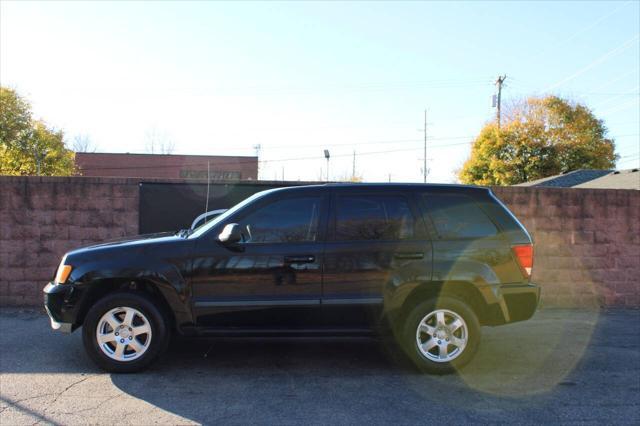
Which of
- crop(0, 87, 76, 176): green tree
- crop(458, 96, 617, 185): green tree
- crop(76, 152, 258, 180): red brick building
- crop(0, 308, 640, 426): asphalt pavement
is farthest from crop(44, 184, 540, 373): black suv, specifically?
crop(76, 152, 258, 180): red brick building

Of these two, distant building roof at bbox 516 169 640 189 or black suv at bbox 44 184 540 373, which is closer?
black suv at bbox 44 184 540 373

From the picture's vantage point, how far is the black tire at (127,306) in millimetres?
4859

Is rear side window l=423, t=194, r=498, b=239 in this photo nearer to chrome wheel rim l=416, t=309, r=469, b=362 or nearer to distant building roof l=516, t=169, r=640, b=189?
chrome wheel rim l=416, t=309, r=469, b=362

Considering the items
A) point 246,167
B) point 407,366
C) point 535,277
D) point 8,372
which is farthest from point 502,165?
point 8,372

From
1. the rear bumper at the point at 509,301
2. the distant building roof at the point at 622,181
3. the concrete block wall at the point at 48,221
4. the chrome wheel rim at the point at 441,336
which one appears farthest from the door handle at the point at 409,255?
the distant building roof at the point at 622,181

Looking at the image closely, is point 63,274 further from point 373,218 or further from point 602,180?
point 602,180

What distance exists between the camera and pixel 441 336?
5031 mm

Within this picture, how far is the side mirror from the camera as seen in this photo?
471 centimetres

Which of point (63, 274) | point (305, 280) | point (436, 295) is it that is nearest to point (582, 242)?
point (436, 295)

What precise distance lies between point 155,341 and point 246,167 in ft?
131

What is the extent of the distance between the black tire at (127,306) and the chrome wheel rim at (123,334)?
30mm

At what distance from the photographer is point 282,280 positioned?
16.0 ft

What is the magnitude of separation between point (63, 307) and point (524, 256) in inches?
180

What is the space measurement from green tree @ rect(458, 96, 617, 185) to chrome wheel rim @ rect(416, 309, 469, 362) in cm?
2852
